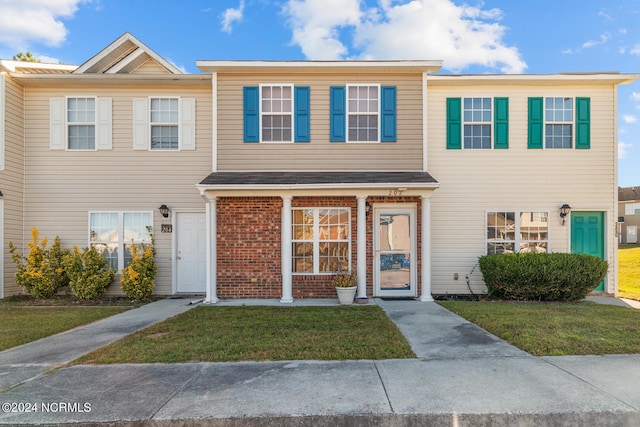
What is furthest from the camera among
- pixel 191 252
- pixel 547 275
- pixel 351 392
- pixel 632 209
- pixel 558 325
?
pixel 632 209

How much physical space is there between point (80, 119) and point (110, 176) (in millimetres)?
1681

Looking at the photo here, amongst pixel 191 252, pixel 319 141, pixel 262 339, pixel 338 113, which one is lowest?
pixel 262 339

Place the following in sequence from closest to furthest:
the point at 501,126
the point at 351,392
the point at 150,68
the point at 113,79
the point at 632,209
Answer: the point at 351,392
the point at 113,79
the point at 501,126
the point at 150,68
the point at 632,209

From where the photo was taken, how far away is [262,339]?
4.98m

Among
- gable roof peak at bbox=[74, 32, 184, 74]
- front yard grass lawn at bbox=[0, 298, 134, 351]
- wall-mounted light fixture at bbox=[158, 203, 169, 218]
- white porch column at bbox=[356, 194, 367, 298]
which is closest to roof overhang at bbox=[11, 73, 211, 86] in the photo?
gable roof peak at bbox=[74, 32, 184, 74]

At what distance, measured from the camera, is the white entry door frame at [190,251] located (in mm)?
8867

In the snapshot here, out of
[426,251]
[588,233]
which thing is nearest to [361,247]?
[426,251]

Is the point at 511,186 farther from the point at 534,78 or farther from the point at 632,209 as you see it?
the point at 632,209

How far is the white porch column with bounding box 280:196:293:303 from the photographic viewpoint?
7755mm

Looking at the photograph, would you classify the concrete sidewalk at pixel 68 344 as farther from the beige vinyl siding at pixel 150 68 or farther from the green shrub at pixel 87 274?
the beige vinyl siding at pixel 150 68

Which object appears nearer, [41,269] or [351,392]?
[351,392]

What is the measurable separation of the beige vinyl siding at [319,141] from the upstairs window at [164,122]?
4.74 feet

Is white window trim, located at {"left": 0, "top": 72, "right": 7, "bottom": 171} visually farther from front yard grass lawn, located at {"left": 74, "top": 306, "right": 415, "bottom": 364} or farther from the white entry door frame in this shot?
front yard grass lawn, located at {"left": 74, "top": 306, "right": 415, "bottom": 364}

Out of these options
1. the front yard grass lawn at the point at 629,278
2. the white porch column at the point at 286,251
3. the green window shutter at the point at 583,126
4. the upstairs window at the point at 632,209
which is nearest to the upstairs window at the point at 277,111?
the white porch column at the point at 286,251
